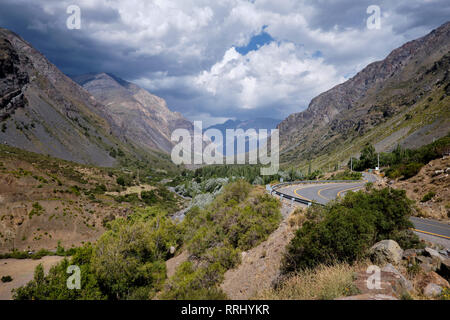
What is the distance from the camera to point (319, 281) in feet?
24.8

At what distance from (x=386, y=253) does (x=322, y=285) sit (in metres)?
2.75

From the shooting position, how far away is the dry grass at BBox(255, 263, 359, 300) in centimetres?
657

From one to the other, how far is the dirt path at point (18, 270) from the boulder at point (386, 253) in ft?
136

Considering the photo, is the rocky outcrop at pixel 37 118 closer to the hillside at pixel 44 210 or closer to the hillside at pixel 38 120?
the hillside at pixel 38 120

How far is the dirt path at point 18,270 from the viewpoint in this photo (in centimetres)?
3566

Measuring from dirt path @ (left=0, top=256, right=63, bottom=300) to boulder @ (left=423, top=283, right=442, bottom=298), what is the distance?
42803mm

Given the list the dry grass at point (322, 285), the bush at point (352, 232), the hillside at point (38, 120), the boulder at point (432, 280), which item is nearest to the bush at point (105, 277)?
the bush at point (352, 232)

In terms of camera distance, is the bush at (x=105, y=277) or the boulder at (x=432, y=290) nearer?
the boulder at (x=432, y=290)

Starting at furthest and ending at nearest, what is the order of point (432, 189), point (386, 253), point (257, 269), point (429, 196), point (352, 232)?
point (432, 189)
point (429, 196)
point (257, 269)
point (352, 232)
point (386, 253)

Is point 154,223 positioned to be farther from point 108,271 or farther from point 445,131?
point 445,131

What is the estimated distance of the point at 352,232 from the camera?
898cm

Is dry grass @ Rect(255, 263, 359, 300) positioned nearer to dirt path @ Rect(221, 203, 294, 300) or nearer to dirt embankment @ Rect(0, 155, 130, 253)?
dirt path @ Rect(221, 203, 294, 300)

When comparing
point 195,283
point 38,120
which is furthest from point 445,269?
point 38,120

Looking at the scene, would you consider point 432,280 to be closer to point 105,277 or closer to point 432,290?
point 432,290
